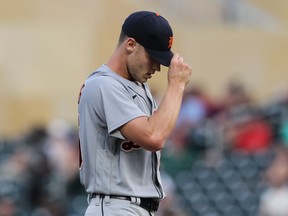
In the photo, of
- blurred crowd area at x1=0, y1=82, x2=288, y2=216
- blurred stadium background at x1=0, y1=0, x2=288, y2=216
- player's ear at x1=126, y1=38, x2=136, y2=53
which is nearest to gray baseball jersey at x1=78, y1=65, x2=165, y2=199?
player's ear at x1=126, y1=38, x2=136, y2=53

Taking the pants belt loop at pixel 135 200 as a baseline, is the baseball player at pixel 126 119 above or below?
above

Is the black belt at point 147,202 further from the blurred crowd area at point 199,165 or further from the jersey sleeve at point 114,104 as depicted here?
the blurred crowd area at point 199,165

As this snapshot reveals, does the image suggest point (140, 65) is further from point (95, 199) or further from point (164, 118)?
Result: point (95, 199)

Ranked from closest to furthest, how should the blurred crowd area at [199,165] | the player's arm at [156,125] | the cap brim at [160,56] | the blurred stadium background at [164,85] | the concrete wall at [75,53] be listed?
1. the player's arm at [156,125]
2. the cap brim at [160,56]
3. the blurred crowd area at [199,165]
4. the blurred stadium background at [164,85]
5. the concrete wall at [75,53]

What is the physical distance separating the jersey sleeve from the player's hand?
206mm

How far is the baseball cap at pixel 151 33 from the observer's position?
460 centimetres

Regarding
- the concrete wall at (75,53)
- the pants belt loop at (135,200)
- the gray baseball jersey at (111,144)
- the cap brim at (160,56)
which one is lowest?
the concrete wall at (75,53)

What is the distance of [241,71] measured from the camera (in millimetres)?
15375

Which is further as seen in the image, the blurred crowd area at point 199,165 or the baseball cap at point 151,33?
the blurred crowd area at point 199,165

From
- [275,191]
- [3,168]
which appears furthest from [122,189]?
[3,168]

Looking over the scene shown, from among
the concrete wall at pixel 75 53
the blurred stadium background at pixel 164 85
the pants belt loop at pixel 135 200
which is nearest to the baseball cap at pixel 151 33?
the pants belt loop at pixel 135 200

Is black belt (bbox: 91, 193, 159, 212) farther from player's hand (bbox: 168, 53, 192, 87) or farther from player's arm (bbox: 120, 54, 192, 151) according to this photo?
player's hand (bbox: 168, 53, 192, 87)

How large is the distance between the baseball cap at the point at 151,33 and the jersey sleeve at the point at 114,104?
22cm

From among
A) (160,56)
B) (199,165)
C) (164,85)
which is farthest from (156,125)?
(164,85)
